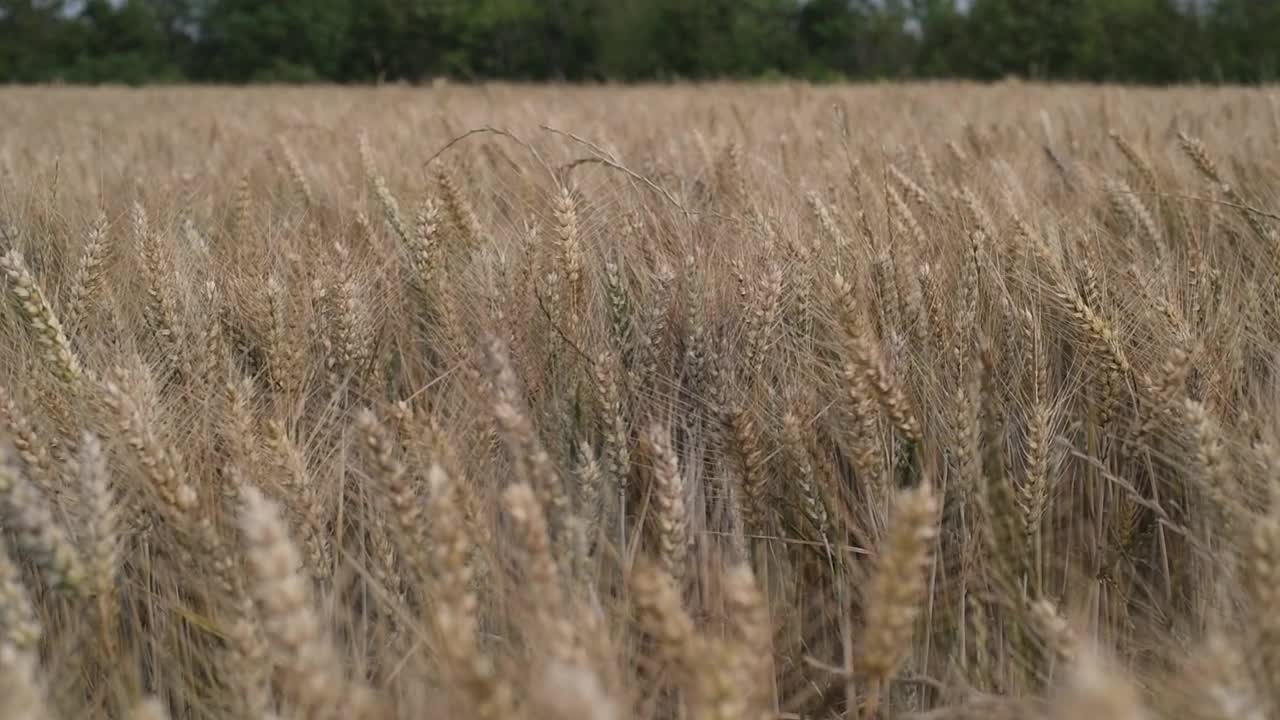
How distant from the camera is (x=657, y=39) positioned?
94.9ft

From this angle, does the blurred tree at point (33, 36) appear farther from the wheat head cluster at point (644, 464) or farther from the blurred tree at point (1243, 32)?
the blurred tree at point (1243, 32)

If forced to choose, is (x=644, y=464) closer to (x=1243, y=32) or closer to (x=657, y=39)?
(x=657, y=39)

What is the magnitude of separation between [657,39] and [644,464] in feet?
97.2

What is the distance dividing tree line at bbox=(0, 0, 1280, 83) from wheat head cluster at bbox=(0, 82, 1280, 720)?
23.2m

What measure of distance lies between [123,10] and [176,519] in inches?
1651

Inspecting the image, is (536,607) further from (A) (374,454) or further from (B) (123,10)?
(B) (123,10)

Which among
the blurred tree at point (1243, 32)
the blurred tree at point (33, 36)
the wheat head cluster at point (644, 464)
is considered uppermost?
the blurred tree at point (33, 36)

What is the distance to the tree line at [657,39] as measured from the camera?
87.8 feet

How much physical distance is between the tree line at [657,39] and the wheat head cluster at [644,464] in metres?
23.2

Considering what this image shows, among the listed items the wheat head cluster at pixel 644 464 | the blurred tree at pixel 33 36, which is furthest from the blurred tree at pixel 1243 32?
the blurred tree at pixel 33 36

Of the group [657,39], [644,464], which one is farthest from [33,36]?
[644,464]

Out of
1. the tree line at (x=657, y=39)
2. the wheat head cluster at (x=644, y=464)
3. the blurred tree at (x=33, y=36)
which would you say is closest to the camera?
the wheat head cluster at (x=644, y=464)

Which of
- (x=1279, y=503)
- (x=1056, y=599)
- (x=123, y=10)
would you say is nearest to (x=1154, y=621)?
(x=1056, y=599)

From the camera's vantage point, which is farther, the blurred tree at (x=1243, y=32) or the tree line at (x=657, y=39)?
the tree line at (x=657, y=39)
